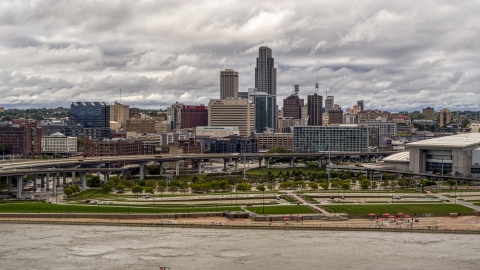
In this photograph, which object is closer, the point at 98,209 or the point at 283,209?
the point at 283,209

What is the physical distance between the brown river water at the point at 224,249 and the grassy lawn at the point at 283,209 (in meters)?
7.80

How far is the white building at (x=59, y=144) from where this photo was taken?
568 feet

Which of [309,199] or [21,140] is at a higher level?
[21,140]

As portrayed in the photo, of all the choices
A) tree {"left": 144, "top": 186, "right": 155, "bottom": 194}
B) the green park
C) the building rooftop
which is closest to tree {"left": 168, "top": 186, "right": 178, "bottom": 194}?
the green park

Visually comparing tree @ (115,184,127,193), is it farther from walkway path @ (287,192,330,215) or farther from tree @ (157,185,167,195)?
walkway path @ (287,192,330,215)

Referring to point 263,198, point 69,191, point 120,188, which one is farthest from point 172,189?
point 263,198

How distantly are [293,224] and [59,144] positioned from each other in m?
121

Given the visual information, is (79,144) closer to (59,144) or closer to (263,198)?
(59,144)

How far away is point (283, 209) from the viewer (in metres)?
71.4

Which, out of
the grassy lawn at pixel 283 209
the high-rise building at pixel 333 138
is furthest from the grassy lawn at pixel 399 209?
the high-rise building at pixel 333 138

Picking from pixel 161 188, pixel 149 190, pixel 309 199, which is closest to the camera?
pixel 309 199

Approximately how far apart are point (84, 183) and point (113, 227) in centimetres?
3059

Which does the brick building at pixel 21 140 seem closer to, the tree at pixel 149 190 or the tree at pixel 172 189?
the tree at pixel 172 189

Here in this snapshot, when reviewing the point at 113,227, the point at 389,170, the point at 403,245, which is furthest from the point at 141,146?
the point at 403,245
